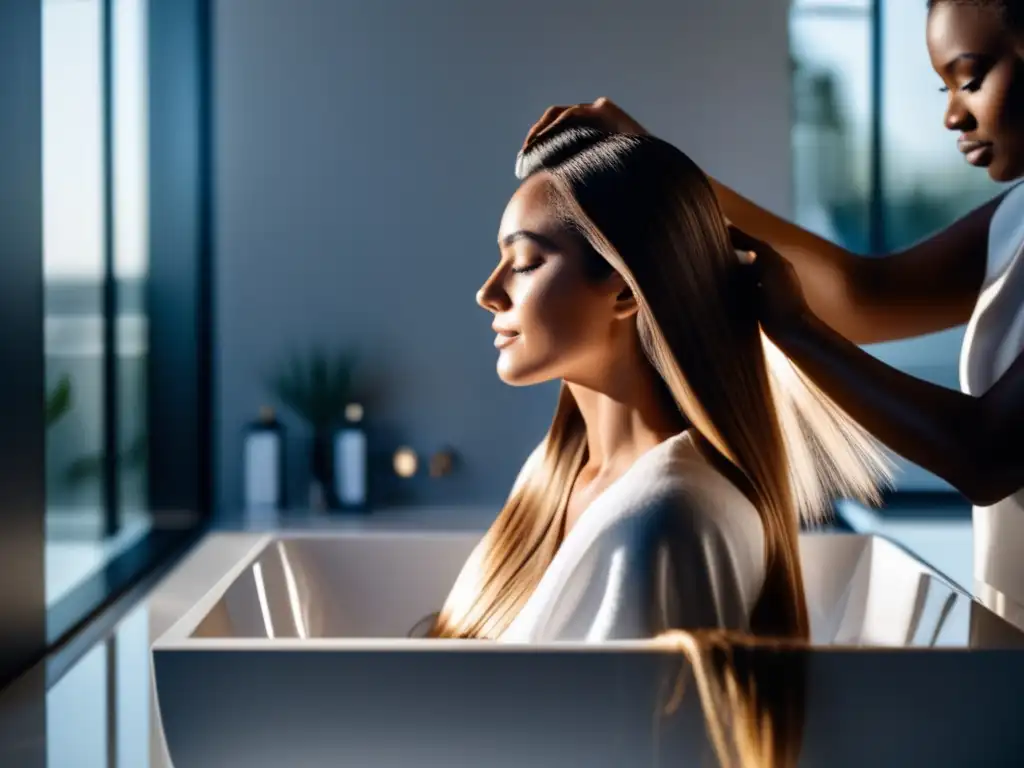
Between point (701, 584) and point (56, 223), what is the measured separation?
2.03m

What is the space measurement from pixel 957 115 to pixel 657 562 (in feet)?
1.64

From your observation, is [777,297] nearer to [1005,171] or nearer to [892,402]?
[892,402]

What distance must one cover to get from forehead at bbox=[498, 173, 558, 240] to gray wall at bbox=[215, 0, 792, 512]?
9.00ft

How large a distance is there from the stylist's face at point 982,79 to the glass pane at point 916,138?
2.97 meters

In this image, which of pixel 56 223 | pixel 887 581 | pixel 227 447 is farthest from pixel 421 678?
pixel 227 447

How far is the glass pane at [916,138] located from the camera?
3.81 metres

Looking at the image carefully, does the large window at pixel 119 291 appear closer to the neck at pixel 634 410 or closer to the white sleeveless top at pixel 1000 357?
the neck at pixel 634 410

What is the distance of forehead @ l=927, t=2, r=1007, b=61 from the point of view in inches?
37.9

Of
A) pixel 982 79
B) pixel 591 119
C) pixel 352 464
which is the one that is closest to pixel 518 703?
pixel 591 119

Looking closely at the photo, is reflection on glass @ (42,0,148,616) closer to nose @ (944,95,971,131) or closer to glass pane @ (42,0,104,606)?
glass pane @ (42,0,104,606)

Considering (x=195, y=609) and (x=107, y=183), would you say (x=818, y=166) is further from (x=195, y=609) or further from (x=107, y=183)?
(x=195, y=609)

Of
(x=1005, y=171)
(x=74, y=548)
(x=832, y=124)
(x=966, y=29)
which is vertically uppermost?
(x=832, y=124)

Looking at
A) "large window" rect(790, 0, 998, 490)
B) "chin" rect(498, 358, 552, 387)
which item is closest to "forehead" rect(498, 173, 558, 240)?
"chin" rect(498, 358, 552, 387)

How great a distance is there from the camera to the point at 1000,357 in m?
1.03
